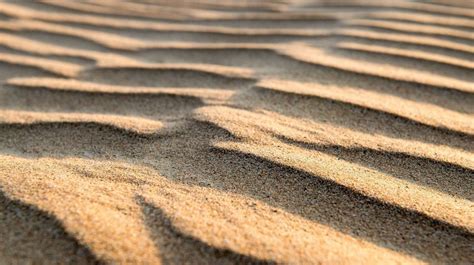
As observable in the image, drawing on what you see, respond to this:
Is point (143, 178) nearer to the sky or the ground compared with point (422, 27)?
nearer to the ground

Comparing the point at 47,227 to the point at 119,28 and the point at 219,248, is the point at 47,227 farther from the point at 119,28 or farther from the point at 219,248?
the point at 119,28

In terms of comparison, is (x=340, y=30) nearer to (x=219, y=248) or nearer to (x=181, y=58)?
(x=181, y=58)

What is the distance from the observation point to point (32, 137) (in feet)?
4.44

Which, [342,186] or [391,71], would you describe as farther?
[391,71]

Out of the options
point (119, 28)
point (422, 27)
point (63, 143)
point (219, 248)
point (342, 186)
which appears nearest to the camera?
point (219, 248)

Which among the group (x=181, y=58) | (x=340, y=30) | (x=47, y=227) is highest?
(x=340, y=30)

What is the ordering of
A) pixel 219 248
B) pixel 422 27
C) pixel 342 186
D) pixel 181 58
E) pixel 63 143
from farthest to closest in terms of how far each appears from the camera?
pixel 422 27 < pixel 181 58 < pixel 63 143 < pixel 342 186 < pixel 219 248

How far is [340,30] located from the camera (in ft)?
7.32

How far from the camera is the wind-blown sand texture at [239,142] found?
0.91m

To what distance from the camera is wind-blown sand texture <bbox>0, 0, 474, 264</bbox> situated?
0.91 m

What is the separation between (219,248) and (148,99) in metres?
0.82

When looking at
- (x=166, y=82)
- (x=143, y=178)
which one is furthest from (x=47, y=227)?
(x=166, y=82)

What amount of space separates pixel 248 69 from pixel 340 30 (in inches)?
→ 24.5

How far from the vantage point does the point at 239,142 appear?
1239 mm
